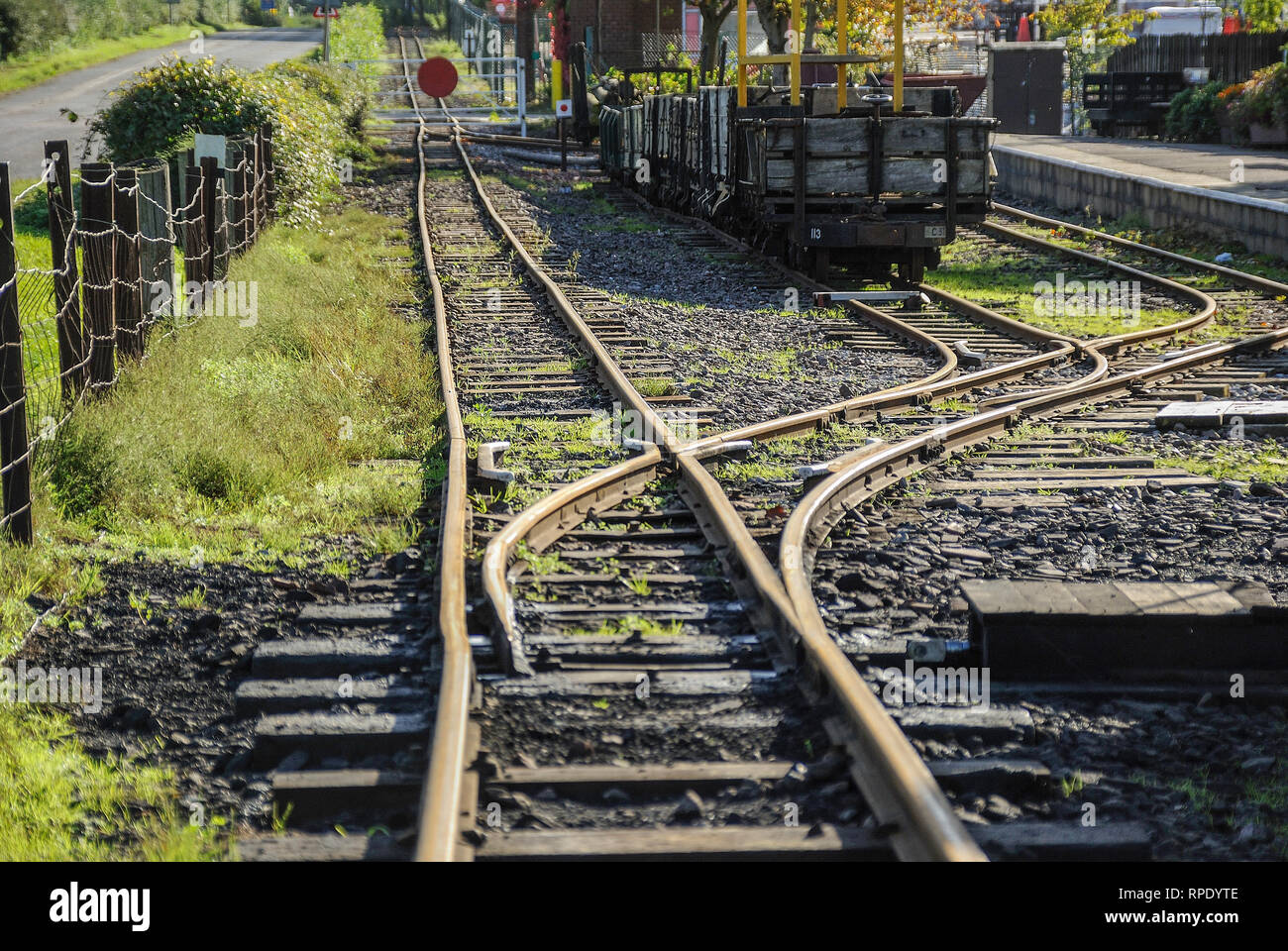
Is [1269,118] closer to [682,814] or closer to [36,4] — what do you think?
[682,814]

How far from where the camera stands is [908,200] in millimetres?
15070

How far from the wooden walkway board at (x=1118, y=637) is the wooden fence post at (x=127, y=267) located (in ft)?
19.7

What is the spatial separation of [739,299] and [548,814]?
1053 centimetres

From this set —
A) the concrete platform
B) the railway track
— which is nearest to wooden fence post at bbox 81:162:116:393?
the railway track

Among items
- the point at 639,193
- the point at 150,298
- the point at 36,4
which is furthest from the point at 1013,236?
the point at 36,4

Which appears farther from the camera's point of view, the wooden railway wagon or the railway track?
the wooden railway wagon

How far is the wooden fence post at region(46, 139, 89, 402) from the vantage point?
750cm

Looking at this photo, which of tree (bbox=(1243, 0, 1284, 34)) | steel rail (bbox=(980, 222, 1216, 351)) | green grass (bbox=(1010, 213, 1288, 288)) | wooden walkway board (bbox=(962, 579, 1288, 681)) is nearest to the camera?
wooden walkway board (bbox=(962, 579, 1288, 681))

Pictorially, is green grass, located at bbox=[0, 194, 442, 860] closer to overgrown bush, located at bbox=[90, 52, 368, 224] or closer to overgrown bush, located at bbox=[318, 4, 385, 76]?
overgrown bush, located at bbox=[90, 52, 368, 224]

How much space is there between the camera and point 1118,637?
4.89 m

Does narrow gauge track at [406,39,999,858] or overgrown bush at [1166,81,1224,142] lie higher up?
overgrown bush at [1166,81,1224,142]

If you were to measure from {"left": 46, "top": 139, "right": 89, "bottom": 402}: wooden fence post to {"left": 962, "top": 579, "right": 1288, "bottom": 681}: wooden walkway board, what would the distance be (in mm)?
5053
